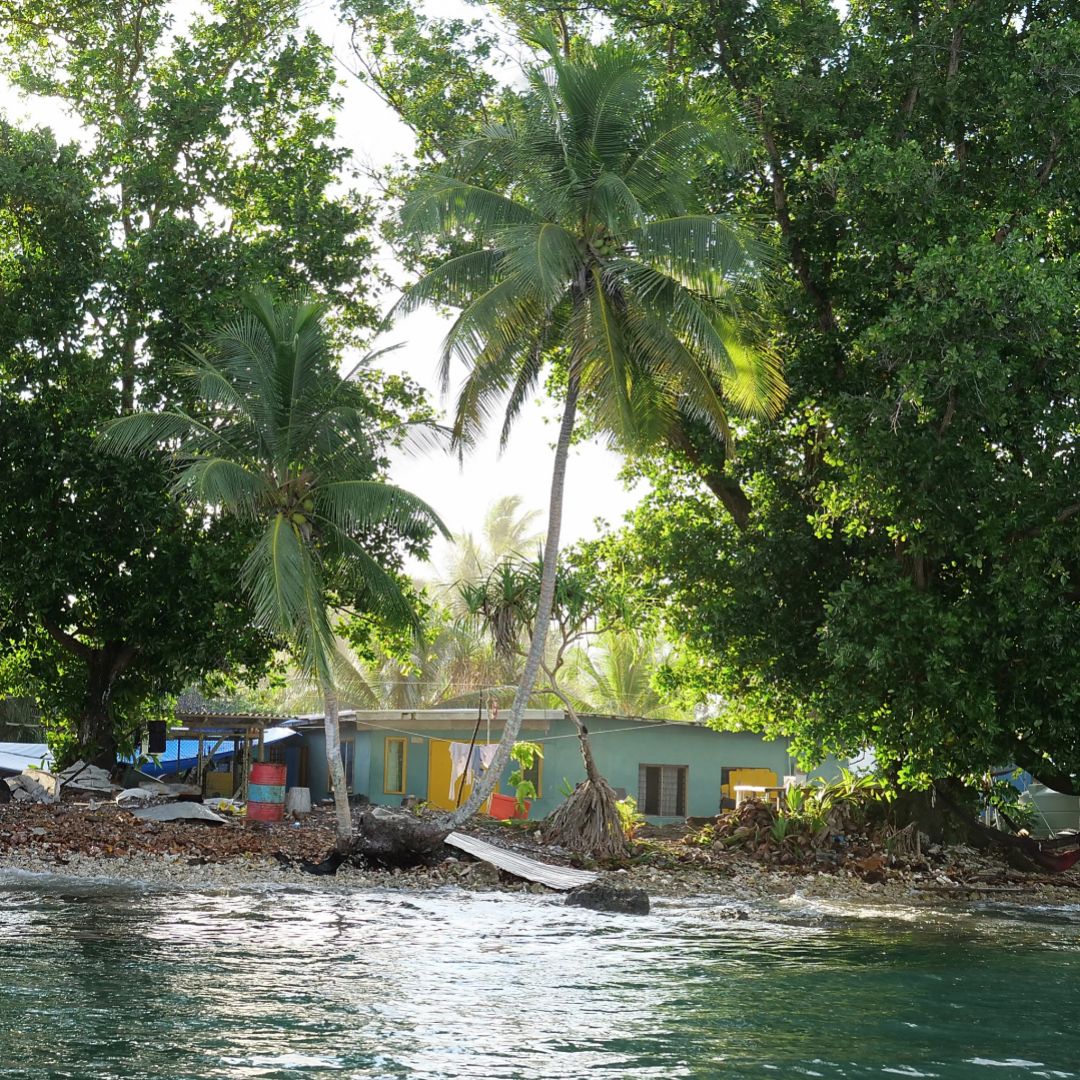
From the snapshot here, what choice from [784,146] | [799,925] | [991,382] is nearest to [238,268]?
[784,146]

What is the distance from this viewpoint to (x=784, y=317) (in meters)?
19.2

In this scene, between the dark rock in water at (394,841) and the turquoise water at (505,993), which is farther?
the dark rock in water at (394,841)

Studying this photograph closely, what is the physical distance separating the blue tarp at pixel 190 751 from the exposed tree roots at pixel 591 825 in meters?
13.5

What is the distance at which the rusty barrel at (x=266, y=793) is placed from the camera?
74.0 feet

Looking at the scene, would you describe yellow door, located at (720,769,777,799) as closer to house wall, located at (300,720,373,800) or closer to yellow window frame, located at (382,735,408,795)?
yellow window frame, located at (382,735,408,795)

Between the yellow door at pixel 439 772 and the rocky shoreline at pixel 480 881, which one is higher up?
the yellow door at pixel 439 772

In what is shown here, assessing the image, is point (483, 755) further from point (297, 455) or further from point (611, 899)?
point (611, 899)

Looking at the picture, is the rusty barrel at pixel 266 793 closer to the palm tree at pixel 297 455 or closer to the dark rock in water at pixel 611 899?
the palm tree at pixel 297 455

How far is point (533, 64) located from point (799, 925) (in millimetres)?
11801

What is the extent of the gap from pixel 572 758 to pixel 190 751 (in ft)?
39.1

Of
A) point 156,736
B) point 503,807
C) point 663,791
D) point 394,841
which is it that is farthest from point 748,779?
point 394,841

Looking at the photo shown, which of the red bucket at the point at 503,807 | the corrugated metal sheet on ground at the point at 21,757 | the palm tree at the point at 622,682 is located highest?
the palm tree at the point at 622,682

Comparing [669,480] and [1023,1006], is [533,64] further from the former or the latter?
[1023,1006]

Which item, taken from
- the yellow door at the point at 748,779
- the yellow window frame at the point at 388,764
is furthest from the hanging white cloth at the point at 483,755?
the yellow door at the point at 748,779
